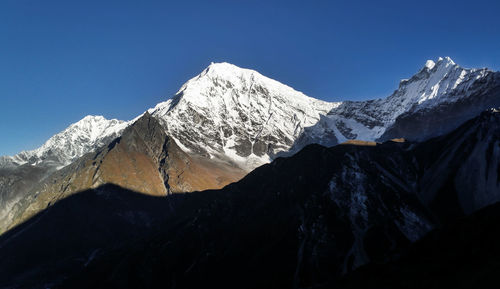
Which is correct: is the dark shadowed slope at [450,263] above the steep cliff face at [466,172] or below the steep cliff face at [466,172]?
below

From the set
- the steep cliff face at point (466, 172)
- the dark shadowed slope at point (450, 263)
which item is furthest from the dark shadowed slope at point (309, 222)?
the dark shadowed slope at point (450, 263)

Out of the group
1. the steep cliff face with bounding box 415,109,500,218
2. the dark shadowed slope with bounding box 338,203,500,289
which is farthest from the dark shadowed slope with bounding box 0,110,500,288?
the dark shadowed slope with bounding box 338,203,500,289

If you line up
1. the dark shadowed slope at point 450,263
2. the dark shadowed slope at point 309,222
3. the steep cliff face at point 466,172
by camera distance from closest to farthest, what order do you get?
the dark shadowed slope at point 450,263 → the dark shadowed slope at point 309,222 → the steep cliff face at point 466,172

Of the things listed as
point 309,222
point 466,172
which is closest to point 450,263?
point 309,222

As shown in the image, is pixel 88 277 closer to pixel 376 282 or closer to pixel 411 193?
pixel 376 282

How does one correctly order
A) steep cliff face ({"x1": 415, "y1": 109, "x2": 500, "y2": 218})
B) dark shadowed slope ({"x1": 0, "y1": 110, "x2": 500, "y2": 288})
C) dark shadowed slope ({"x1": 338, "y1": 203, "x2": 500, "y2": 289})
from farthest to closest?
steep cliff face ({"x1": 415, "y1": 109, "x2": 500, "y2": 218}), dark shadowed slope ({"x1": 0, "y1": 110, "x2": 500, "y2": 288}), dark shadowed slope ({"x1": 338, "y1": 203, "x2": 500, "y2": 289})

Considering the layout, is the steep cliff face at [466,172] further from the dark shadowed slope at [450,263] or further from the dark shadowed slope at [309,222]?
the dark shadowed slope at [450,263]

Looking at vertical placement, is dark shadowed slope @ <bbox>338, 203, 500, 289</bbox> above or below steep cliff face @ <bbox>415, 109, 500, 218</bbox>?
below

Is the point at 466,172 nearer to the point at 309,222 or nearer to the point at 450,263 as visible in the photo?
the point at 309,222

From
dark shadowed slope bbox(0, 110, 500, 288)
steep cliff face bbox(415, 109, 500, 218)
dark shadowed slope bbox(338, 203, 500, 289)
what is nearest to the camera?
dark shadowed slope bbox(338, 203, 500, 289)

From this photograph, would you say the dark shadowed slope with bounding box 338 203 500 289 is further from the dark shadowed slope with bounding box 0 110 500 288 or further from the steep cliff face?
the steep cliff face

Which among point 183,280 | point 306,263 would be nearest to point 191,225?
point 183,280
